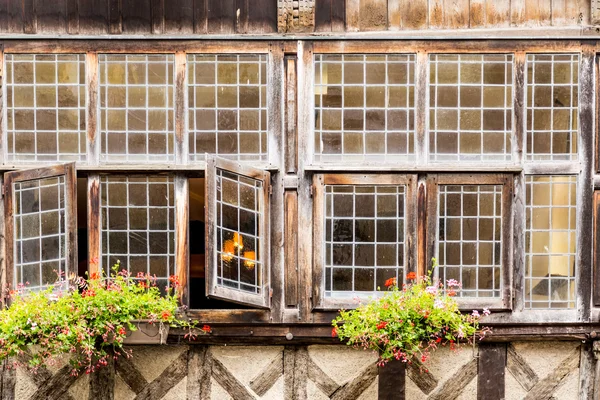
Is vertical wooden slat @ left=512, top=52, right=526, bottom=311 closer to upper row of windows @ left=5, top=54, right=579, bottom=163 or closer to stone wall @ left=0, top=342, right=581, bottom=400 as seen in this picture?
upper row of windows @ left=5, top=54, right=579, bottom=163

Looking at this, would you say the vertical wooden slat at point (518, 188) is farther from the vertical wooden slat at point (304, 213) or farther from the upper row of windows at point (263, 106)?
the vertical wooden slat at point (304, 213)

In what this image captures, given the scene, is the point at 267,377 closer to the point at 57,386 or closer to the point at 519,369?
the point at 57,386

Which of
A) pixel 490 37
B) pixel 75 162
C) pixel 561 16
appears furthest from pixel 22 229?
pixel 561 16

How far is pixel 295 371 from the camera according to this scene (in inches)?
309

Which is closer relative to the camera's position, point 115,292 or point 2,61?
point 115,292

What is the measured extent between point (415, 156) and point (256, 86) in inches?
65.4

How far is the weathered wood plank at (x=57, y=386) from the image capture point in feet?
25.5

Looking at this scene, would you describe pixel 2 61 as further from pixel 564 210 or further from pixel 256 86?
pixel 564 210

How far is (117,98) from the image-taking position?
7.82 metres

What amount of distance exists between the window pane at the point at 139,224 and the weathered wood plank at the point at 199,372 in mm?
727

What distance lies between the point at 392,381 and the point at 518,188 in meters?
2.19

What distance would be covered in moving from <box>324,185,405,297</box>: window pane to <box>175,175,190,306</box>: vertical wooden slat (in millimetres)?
1326

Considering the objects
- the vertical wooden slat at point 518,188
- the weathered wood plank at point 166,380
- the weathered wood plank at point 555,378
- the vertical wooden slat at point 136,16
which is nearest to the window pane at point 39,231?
the weathered wood plank at point 166,380

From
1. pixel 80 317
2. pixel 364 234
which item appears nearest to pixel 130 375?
pixel 80 317
